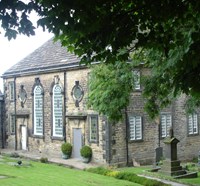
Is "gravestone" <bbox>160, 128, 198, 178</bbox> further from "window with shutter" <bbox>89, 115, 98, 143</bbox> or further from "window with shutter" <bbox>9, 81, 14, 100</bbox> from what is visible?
"window with shutter" <bbox>9, 81, 14, 100</bbox>

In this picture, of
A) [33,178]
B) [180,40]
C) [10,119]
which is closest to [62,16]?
[180,40]

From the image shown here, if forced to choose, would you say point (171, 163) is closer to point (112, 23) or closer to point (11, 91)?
point (112, 23)

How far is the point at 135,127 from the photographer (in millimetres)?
25734

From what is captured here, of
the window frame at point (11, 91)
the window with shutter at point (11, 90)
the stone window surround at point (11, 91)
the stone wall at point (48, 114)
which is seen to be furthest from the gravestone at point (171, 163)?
the window with shutter at point (11, 90)

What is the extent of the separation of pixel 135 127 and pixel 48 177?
8.54 metres

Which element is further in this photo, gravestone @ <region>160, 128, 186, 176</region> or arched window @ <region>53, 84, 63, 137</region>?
arched window @ <region>53, 84, 63, 137</region>

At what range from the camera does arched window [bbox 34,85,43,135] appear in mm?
31188

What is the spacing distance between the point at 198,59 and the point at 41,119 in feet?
84.6

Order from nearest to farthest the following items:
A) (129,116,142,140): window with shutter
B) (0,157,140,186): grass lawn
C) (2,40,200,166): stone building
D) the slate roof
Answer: (0,157,140,186): grass lawn, (2,40,200,166): stone building, (129,116,142,140): window with shutter, the slate roof

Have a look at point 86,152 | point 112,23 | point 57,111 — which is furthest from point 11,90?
point 112,23

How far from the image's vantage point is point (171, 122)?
92.6ft

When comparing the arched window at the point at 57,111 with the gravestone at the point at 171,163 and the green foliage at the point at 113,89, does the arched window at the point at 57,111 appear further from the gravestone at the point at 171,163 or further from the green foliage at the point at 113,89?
the green foliage at the point at 113,89

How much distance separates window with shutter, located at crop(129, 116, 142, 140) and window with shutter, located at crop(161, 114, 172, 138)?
7.87 feet

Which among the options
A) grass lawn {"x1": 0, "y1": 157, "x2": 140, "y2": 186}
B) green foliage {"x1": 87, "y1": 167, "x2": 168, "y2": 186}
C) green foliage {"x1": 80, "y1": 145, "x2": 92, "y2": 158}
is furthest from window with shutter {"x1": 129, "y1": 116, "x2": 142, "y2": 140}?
grass lawn {"x1": 0, "y1": 157, "x2": 140, "y2": 186}
